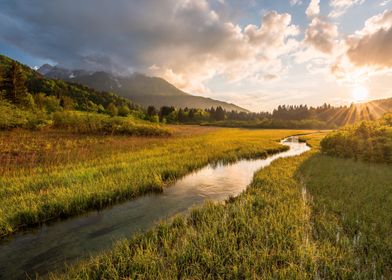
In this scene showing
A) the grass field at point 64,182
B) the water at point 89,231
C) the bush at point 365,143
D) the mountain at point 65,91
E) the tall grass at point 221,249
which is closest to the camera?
the tall grass at point 221,249

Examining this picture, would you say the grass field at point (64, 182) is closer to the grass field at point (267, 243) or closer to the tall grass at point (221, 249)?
the grass field at point (267, 243)

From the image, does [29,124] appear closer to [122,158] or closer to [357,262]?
[122,158]

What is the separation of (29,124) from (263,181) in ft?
145

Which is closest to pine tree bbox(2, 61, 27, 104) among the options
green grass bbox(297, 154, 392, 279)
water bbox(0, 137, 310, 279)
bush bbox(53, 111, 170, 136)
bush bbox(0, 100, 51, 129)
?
bush bbox(53, 111, 170, 136)

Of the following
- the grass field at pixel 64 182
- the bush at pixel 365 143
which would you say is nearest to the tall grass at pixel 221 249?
the grass field at pixel 64 182

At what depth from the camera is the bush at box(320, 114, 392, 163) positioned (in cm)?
1823

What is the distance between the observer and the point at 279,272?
14.9 feet

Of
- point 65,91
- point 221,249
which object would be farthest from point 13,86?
point 65,91

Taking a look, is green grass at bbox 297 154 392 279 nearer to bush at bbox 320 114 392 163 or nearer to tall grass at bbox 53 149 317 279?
tall grass at bbox 53 149 317 279

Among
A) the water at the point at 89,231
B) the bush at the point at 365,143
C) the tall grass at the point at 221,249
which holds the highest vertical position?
the bush at the point at 365,143

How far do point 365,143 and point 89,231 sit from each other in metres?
26.2

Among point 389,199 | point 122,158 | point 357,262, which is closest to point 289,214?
point 357,262

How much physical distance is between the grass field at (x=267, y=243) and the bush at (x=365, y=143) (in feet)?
39.9

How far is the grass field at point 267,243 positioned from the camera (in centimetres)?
478
